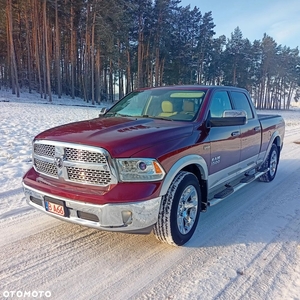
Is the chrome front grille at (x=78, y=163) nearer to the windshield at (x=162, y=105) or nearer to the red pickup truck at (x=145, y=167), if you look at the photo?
the red pickup truck at (x=145, y=167)

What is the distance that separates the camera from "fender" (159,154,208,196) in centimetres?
273

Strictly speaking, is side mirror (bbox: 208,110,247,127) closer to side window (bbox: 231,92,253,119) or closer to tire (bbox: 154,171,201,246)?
tire (bbox: 154,171,201,246)

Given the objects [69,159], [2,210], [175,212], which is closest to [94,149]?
[69,159]

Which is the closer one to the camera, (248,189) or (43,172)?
(43,172)

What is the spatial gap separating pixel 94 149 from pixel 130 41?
3677cm

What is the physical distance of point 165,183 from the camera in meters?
2.73

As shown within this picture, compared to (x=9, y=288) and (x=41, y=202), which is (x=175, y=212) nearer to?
(x=41, y=202)

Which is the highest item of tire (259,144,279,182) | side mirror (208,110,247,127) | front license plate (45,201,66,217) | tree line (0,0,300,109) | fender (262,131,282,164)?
tree line (0,0,300,109)

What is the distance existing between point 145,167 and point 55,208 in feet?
3.50

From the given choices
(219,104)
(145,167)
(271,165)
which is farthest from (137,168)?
(271,165)

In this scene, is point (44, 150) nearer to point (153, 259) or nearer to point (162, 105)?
point (153, 259)

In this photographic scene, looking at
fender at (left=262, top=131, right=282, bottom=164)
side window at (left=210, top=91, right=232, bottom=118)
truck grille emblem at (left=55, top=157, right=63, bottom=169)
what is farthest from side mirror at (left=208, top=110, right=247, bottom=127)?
fender at (left=262, top=131, right=282, bottom=164)

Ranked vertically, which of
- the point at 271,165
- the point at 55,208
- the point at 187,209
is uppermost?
the point at 55,208

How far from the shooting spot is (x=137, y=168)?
103 inches
